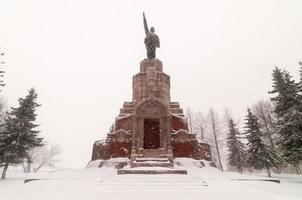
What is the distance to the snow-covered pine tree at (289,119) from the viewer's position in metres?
16.3

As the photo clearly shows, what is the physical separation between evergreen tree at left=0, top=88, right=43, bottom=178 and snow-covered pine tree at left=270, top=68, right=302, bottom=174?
1812 cm

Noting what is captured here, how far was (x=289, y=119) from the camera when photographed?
16.7 metres

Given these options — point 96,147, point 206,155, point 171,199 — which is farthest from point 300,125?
point 96,147

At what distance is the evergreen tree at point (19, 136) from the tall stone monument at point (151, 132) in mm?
5161

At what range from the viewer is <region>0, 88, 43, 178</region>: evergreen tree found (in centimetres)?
1658

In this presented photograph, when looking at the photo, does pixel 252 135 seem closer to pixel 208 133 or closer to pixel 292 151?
pixel 292 151

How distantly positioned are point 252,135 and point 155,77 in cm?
1185

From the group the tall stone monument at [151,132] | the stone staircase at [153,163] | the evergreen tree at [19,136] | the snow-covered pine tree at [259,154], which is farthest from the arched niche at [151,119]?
the snow-covered pine tree at [259,154]

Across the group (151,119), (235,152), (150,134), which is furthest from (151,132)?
(235,152)

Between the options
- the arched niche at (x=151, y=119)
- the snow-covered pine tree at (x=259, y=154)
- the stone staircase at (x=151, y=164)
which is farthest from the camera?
the snow-covered pine tree at (x=259, y=154)

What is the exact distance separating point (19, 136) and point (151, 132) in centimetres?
1029

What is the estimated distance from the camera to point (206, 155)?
65.9 feet

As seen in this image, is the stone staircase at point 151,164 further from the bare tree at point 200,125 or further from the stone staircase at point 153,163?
the bare tree at point 200,125

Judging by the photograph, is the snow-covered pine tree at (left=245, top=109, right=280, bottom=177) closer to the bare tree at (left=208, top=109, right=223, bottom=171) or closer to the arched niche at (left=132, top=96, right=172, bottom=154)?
the arched niche at (left=132, top=96, right=172, bottom=154)
